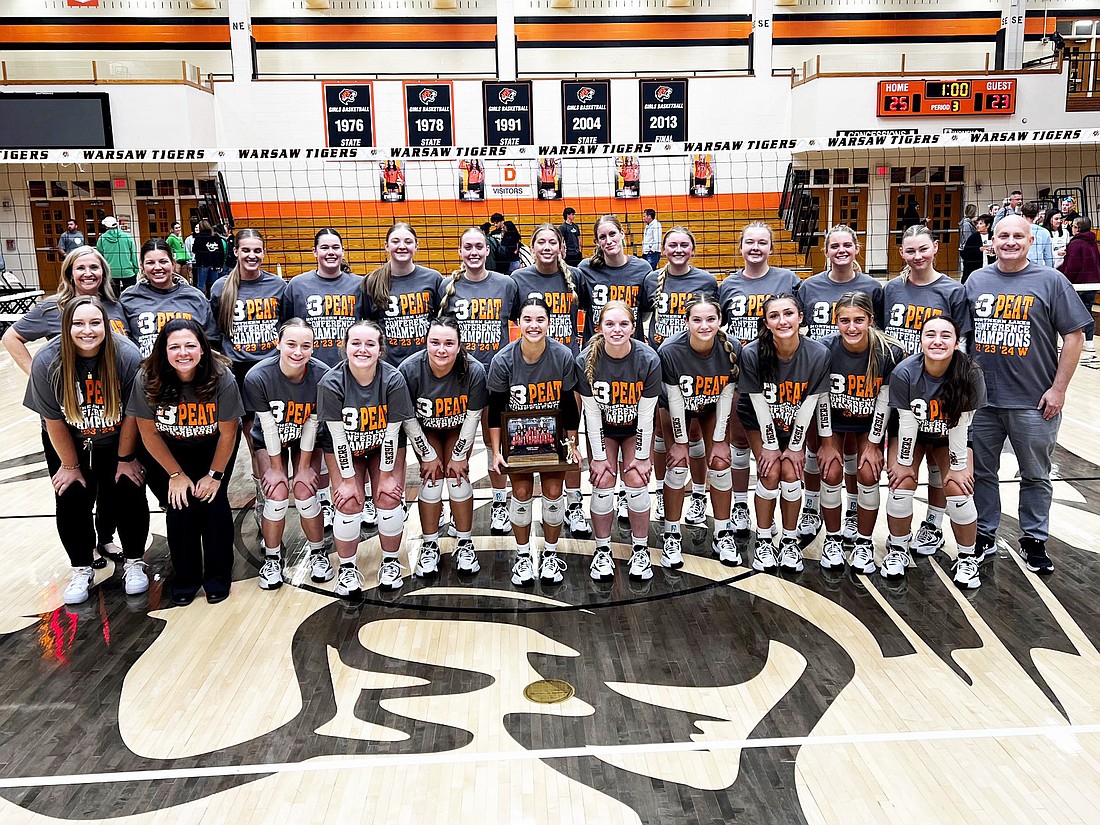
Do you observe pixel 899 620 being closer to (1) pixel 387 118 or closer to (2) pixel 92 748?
(2) pixel 92 748

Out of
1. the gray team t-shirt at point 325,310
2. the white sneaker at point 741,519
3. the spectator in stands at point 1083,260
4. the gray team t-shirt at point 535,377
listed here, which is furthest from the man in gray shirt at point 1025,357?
the spectator in stands at point 1083,260

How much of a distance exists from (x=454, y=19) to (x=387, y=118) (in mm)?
3602

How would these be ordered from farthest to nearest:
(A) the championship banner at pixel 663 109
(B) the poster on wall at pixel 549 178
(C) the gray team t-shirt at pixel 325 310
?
(A) the championship banner at pixel 663 109, (B) the poster on wall at pixel 549 178, (C) the gray team t-shirt at pixel 325 310

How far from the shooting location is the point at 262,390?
4.43 m

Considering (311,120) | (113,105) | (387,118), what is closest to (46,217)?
(113,105)

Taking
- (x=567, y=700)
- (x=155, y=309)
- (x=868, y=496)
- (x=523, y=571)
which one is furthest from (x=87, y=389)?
(x=868, y=496)

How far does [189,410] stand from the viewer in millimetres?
4293

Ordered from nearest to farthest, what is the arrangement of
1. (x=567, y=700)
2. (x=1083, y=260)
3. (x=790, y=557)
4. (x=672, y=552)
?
(x=567, y=700) → (x=790, y=557) → (x=672, y=552) → (x=1083, y=260)

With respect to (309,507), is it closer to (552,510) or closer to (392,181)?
(552,510)

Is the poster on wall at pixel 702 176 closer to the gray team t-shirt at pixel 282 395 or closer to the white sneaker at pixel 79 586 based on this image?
the gray team t-shirt at pixel 282 395

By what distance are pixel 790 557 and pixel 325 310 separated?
2839 millimetres

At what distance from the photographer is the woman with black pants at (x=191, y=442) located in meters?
4.21

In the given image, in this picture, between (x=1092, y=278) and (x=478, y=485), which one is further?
(x=1092, y=278)

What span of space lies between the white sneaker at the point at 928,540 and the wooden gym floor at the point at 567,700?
0.07m
